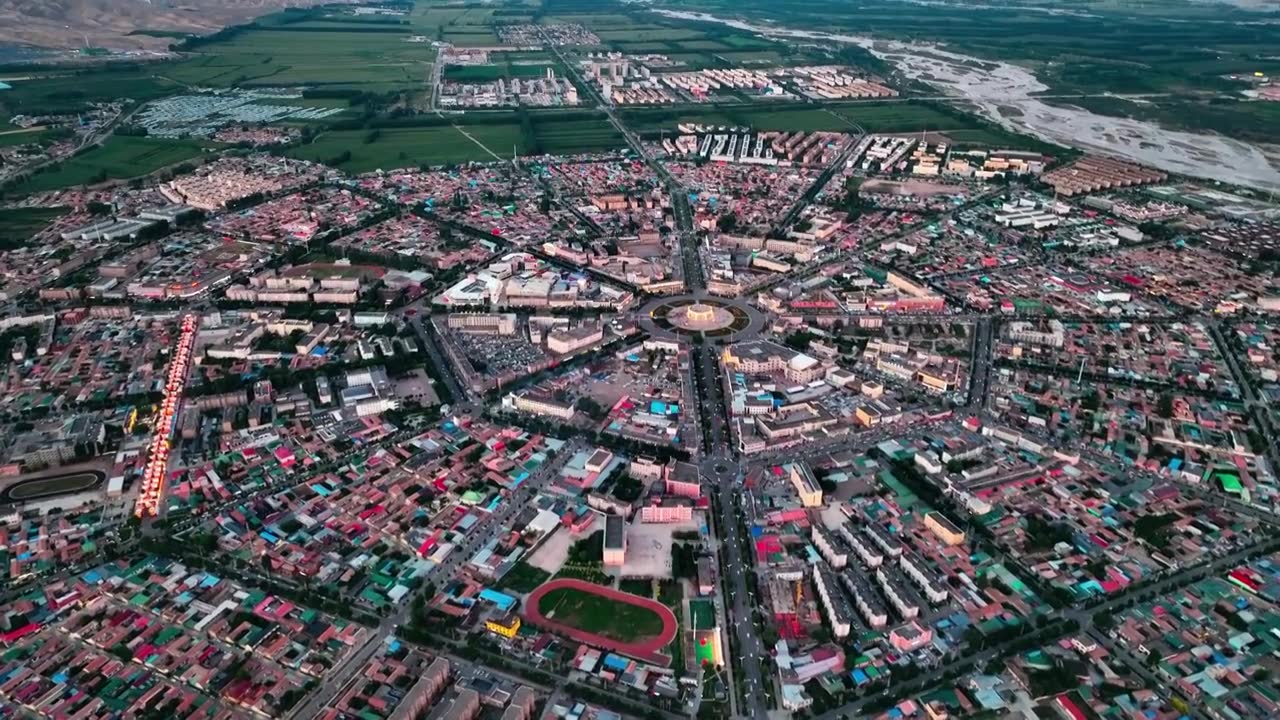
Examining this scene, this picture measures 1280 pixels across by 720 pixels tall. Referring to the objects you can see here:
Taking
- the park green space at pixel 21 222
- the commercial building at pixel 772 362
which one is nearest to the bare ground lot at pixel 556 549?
the commercial building at pixel 772 362

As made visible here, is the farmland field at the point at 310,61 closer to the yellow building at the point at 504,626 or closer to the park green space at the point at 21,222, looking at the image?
the park green space at the point at 21,222

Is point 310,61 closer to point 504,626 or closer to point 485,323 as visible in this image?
point 485,323

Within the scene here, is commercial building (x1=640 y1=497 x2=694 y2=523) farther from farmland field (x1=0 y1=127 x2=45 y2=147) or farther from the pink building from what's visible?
farmland field (x1=0 y1=127 x2=45 y2=147)

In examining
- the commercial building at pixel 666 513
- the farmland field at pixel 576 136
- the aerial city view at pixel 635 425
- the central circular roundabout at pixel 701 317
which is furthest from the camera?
the farmland field at pixel 576 136

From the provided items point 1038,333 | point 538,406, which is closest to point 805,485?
point 538,406

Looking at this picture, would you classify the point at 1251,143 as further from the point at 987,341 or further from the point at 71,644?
the point at 71,644

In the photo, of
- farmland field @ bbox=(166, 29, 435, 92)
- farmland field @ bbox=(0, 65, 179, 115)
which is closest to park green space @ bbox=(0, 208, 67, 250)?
farmland field @ bbox=(0, 65, 179, 115)
